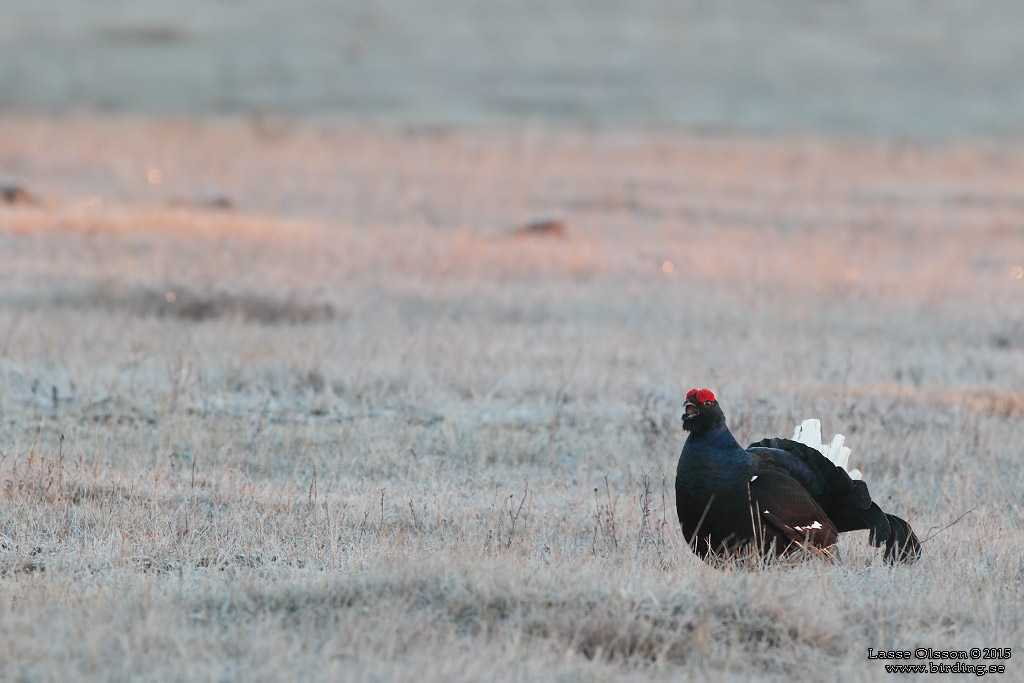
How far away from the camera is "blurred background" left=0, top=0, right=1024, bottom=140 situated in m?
38.6

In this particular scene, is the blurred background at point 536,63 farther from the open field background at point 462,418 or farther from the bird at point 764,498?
the bird at point 764,498

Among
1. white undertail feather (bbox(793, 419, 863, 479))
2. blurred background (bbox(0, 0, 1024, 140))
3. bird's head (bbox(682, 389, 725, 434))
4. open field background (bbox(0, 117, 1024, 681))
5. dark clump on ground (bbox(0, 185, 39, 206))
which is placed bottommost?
open field background (bbox(0, 117, 1024, 681))

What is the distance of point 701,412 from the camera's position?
595cm

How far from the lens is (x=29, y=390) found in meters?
9.76

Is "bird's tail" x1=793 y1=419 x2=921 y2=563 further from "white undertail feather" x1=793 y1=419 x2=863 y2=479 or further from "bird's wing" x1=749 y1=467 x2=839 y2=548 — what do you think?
"bird's wing" x1=749 y1=467 x2=839 y2=548

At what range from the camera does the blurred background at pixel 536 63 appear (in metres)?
38.6

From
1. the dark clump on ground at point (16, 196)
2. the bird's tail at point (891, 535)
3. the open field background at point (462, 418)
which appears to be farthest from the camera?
the dark clump on ground at point (16, 196)

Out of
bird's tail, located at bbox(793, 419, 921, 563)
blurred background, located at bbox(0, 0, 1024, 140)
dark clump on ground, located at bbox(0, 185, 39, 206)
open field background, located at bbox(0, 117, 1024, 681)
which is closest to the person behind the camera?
open field background, located at bbox(0, 117, 1024, 681)

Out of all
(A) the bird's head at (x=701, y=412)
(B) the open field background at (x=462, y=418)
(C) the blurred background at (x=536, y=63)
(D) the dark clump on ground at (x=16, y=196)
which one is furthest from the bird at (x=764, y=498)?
(C) the blurred background at (x=536, y=63)

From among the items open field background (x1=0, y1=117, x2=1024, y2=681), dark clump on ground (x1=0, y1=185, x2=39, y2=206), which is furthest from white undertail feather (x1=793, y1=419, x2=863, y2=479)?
dark clump on ground (x1=0, y1=185, x2=39, y2=206)

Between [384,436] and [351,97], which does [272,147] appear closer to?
[351,97]

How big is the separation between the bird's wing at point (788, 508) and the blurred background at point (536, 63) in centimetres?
2890

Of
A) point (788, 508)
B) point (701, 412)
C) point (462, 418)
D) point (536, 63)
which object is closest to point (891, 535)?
point (788, 508)

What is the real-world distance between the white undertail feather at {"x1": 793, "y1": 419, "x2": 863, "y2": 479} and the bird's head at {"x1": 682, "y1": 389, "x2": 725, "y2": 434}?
915mm
